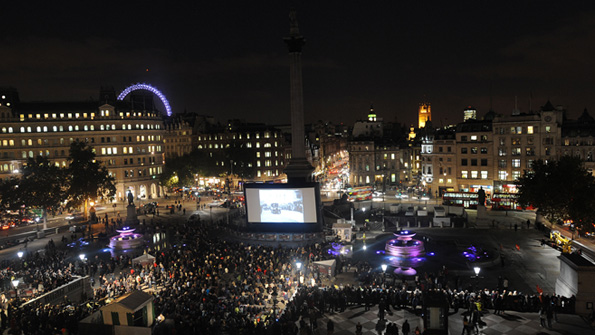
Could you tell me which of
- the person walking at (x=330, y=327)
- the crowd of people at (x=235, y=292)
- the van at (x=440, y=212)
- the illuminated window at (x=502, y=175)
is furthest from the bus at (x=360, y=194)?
the person walking at (x=330, y=327)

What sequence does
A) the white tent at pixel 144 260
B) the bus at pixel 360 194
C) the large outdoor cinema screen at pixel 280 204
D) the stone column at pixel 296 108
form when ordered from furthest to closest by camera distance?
the bus at pixel 360 194 → the stone column at pixel 296 108 → the large outdoor cinema screen at pixel 280 204 → the white tent at pixel 144 260

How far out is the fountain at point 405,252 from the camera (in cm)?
3624

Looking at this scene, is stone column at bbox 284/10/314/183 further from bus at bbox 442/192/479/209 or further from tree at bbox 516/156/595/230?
tree at bbox 516/156/595/230

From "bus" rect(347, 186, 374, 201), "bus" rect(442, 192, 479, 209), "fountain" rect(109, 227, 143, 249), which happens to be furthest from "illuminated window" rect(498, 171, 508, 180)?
"fountain" rect(109, 227, 143, 249)

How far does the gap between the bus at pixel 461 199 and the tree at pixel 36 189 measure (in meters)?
58.0

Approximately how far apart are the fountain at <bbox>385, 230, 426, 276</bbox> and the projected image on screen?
38.3 feet

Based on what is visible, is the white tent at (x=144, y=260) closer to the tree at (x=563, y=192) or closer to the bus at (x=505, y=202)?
the tree at (x=563, y=192)

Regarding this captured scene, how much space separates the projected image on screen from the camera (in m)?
47.8

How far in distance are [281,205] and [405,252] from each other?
15956 mm

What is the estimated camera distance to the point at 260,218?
4959 centimetres

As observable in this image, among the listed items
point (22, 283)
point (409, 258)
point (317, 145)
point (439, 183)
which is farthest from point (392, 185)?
point (22, 283)

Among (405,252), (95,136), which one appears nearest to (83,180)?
(95,136)

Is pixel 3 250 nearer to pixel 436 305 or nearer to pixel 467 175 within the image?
pixel 436 305

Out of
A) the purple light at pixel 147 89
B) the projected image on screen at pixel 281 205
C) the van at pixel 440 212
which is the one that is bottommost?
the van at pixel 440 212
